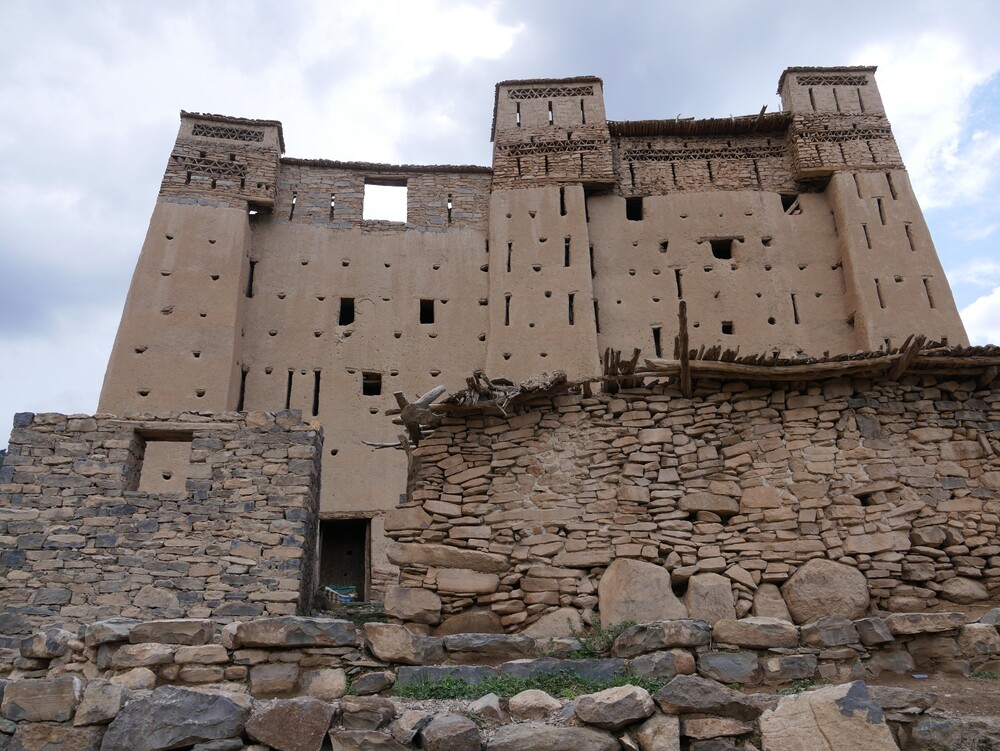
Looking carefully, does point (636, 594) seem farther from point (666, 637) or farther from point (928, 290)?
point (928, 290)

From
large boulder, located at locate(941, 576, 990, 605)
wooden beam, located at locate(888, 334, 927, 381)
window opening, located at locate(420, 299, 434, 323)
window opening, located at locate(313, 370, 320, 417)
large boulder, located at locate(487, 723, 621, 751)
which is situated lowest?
large boulder, located at locate(487, 723, 621, 751)

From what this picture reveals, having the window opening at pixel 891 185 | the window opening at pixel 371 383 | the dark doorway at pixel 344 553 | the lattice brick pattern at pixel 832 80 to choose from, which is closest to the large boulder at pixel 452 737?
the dark doorway at pixel 344 553

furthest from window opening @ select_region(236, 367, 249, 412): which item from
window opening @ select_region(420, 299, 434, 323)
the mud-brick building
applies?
window opening @ select_region(420, 299, 434, 323)

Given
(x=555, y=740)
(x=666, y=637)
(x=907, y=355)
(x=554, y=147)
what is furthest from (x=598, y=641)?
(x=554, y=147)

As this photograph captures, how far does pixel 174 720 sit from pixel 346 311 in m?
15.5

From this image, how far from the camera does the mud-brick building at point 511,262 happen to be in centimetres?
1788

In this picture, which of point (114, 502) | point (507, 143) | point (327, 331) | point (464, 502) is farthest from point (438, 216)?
point (464, 502)

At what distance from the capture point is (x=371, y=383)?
18.9 metres

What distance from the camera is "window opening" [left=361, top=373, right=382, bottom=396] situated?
18750mm

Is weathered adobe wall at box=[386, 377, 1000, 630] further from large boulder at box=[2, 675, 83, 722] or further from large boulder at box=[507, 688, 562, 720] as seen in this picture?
large boulder at box=[2, 675, 83, 722]

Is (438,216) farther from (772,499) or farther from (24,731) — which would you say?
(24,731)

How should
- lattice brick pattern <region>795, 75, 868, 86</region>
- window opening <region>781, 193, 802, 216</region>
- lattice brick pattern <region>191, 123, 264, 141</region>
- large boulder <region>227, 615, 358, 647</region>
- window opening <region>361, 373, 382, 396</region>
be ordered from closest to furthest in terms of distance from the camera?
large boulder <region>227, 615, 358, 647</region> < window opening <region>361, 373, 382, 396</region> < window opening <region>781, 193, 802, 216</region> < lattice brick pattern <region>191, 123, 264, 141</region> < lattice brick pattern <region>795, 75, 868, 86</region>

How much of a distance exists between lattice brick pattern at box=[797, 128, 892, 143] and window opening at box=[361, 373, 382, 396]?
12.7 m

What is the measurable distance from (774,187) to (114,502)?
56.8 feet
